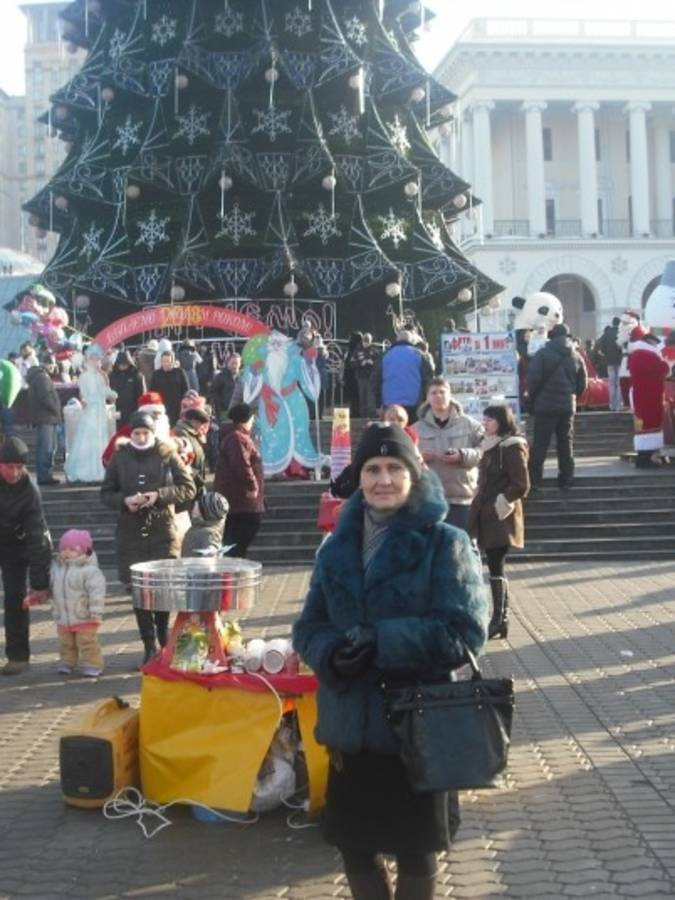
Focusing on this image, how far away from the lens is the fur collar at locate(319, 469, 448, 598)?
4.25 m

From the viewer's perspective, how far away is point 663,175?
7700cm

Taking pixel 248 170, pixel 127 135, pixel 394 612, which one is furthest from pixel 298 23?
pixel 394 612

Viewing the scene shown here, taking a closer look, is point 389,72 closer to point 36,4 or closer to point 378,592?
point 378,592

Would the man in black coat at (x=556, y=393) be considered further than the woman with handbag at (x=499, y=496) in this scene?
Yes

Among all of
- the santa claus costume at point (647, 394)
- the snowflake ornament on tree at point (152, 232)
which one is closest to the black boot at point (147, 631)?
the santa claus costume at point (647, 394)

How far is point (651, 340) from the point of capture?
63.4ft

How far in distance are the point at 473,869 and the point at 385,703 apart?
5.50 ft

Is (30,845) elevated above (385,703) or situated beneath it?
situated beneath

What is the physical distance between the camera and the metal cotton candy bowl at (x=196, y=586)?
6734mm

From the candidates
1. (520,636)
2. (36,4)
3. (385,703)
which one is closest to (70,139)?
(520,636)

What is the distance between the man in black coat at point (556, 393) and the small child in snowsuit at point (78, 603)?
830 cm

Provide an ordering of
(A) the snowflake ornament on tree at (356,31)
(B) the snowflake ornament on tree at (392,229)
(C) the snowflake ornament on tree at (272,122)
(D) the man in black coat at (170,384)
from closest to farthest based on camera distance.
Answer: (D) the man in black coat at (170,384) → (C) the snowflake ornament on tree at (272,122) → (B) the snowflake ornament on tree at (392,229) → (A) the snowflake ornament on tree at (356,31)

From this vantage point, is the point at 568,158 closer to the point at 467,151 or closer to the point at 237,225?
the point at 467,151

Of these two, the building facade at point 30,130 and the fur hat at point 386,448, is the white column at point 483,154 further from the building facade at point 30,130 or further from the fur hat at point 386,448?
the fur hat at point 386,448
